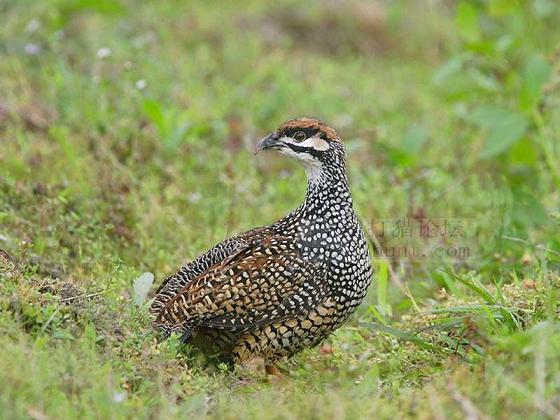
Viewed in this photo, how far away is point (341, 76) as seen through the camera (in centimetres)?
1065

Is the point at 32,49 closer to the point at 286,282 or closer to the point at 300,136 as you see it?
the point at 300,136

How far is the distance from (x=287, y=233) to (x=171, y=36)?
19.2 ft

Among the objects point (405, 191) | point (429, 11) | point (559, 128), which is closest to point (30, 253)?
point (405, 191)

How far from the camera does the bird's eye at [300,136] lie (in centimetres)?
559

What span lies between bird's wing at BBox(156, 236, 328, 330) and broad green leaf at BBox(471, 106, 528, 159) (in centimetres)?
235

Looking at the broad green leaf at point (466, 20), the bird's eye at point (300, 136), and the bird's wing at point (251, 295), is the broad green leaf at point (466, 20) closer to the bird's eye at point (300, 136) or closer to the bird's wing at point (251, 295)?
the bird's eye at point (300, 136)

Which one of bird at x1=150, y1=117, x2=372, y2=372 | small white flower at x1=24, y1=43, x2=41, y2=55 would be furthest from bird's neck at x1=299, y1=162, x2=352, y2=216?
small white flower at x1=24, y1=43, x2=41, y2=55

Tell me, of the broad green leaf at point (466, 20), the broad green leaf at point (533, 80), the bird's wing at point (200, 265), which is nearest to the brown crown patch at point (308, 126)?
the bird's wing at point (200, 265)

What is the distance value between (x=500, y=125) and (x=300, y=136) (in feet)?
7.26

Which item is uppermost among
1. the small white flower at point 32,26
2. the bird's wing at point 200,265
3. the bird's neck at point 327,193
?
the bird's neck at point 327,193

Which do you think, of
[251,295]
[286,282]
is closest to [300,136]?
[286,282]

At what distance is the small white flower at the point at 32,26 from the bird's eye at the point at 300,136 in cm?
460

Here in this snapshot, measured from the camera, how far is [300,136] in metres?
5.60

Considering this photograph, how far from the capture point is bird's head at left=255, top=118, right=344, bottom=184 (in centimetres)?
558
